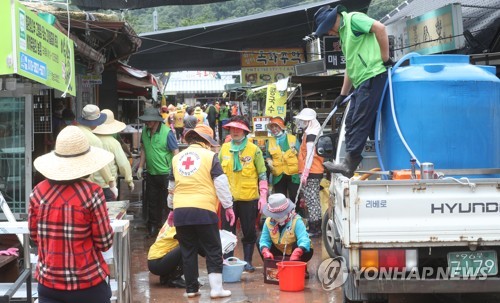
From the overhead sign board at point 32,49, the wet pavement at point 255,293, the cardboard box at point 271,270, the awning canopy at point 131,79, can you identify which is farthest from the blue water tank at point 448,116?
the awning canopy at point 131,79

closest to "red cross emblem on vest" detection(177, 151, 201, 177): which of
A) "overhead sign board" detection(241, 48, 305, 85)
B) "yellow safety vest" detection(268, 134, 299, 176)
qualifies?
"yellow safety vest" detection(268, 134, 299, 176)

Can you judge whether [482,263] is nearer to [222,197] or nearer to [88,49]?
[222,197]

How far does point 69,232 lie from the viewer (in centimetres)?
443

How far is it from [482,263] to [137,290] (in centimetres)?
417

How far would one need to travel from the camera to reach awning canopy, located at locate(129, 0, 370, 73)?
16.6 metres

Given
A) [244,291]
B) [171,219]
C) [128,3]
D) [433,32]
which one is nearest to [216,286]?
[244,291]

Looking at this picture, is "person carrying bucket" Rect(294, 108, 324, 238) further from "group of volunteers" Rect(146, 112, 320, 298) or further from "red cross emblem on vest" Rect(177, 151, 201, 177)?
"red cross emblem on vest" Rect(177, 151, 201, 177)

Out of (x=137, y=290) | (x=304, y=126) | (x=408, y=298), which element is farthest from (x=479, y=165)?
(x=304, y=126)

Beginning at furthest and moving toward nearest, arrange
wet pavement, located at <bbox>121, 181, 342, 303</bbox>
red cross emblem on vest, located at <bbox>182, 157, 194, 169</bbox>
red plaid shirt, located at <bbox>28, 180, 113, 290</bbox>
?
wet pavement, located at <bbox>121, 181, 342, 303</bbox> → red cross emblem on vest, located at <bbox>182, 157, 194, 169</bbox> → red plaid shirt, located at <bbox>28, 180, 113, 290</bbox>

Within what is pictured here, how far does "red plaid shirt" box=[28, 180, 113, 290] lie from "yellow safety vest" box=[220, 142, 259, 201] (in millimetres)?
4265

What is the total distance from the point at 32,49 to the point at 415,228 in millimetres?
3506

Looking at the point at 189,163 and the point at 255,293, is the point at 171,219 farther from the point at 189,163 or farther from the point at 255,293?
the point at 255,293

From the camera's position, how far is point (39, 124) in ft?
30.9

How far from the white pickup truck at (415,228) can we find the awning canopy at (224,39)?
34.6 feet
